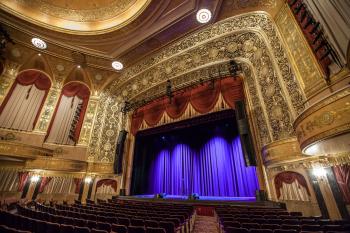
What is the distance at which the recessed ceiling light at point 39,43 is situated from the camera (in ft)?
28.3

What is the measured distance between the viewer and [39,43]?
8.77 metres

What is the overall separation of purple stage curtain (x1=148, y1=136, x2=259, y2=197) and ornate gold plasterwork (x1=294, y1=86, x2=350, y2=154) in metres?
6.01

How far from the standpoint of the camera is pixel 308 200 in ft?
15.1

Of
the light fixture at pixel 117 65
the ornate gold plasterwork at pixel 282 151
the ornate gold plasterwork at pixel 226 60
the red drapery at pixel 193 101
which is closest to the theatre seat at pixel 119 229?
the ornate gold plasterwork at pixel 282 151

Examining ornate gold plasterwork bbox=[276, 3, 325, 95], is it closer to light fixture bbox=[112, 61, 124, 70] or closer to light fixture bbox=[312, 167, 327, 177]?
light fixture bbox=[312, 167, 327, 177]

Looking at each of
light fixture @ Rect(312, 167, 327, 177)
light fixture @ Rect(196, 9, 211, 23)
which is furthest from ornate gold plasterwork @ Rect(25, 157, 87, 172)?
light fixture @ Rect(312, 167, 327, 177)

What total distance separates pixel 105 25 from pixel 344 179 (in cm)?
1168

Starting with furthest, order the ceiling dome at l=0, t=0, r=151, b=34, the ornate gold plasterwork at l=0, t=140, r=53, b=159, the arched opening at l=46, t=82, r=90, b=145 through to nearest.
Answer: the arched opening at l=46, t=82, r=90, b=145 < the ceiling dome at l=0, t=0, r=151, b=34 < the ornate gold plasterwork at l=0, t=140, r=53, b=159

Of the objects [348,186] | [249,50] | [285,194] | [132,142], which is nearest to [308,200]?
[285,194]

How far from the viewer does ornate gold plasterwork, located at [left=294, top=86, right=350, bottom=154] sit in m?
2.71

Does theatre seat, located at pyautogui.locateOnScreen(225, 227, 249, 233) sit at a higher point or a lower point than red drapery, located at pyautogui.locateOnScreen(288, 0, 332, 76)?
lower

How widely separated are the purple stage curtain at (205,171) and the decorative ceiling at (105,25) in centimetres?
705

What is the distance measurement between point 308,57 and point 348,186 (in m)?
3.60

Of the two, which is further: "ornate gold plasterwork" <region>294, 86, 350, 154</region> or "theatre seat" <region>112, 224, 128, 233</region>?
"ornate gold plasterwork" <region>294, 86, 350, 154</region>
